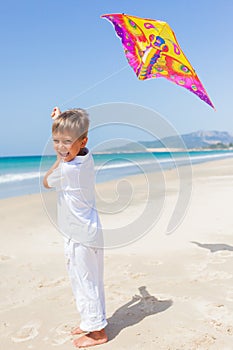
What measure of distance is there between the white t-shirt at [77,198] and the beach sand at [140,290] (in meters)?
0.85

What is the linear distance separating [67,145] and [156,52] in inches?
96.3

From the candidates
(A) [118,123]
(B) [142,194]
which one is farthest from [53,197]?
(A) [118,123]

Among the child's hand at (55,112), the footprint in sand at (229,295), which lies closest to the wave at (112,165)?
the footprint in sand at (229,295)

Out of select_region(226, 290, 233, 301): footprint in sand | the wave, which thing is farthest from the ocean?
select_region(226, 290, 233, 301): footprint in sand

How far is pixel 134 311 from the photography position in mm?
3348

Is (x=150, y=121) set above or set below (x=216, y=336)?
above

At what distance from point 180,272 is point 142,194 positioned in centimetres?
671

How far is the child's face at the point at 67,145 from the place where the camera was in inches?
105

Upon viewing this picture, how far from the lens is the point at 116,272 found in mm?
4395

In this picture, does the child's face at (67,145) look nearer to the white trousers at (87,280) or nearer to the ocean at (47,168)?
the white trousers at (87,280)

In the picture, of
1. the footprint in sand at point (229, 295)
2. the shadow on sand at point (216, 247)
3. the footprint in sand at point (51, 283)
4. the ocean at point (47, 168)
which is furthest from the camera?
the ocean at point (47, 168)

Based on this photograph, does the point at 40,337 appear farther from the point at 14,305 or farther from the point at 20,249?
the point at 20,249

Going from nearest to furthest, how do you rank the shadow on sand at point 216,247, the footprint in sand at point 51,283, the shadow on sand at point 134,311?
the shadow on sand at point 134,311, the footprint in sand at point 51,283, the shadow on sand at point 216,247

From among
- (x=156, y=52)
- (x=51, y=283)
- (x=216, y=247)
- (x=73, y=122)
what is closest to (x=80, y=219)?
(x=73, y=122)
